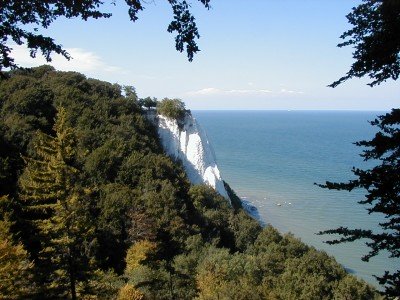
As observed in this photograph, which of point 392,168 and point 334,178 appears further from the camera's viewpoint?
point 334,178

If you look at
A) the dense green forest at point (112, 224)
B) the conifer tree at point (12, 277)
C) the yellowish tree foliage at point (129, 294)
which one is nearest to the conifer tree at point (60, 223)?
the dense green forest at point (112, 224)

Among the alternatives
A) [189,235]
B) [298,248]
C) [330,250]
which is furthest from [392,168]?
[330,250]

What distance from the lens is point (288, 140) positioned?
15788 cm

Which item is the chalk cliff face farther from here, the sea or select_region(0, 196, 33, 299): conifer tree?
select_region(0, 196, 33, 299): conifer tree

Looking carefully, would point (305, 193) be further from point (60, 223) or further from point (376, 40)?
point (376, 40)

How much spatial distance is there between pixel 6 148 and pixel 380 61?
105 ft

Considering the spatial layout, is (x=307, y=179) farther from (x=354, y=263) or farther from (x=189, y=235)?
(x=189, y=235)

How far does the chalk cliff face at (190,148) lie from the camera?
4903cm

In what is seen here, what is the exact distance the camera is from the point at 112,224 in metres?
27.8

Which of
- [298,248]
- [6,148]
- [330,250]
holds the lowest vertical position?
[330,250]

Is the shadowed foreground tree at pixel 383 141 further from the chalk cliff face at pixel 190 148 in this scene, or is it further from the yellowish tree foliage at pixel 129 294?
the chalk cliff face at pixel 190 148

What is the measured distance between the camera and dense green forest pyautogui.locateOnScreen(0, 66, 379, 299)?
48.7ft

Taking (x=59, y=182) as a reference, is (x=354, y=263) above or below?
below

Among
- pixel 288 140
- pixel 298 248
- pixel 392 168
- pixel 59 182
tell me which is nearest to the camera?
pixel 392 168
